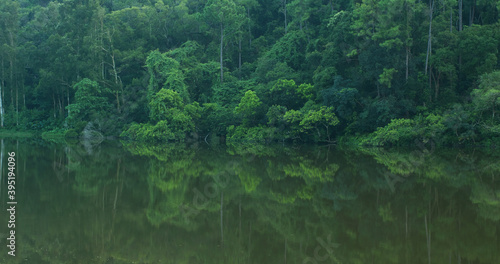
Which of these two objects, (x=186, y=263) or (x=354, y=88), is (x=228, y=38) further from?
(x=186, y=263)

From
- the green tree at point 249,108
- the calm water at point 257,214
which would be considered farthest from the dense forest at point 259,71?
the calm water at point 257,214

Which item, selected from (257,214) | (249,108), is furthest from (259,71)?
(257,214)

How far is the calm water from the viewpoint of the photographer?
6.79m

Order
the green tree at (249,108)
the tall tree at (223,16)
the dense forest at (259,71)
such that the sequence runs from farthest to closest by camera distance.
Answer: the tall tree at (223,16), the green tree at (249,108), the dense forest at (259,71)

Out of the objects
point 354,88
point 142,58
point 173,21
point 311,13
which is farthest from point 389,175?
point 173,21

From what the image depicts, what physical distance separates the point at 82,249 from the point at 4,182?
279 inches

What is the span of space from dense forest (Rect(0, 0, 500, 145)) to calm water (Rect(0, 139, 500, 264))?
421 inches

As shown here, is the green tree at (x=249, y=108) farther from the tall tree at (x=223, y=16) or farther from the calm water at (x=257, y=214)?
the calm water at (x=257, y=214)

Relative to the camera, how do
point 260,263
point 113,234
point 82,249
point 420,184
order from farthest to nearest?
point 420,184
point 113,234
point 82,249
point 260,263

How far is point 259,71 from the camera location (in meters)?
35.9

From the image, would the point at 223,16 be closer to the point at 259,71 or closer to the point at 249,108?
the point at 259,71

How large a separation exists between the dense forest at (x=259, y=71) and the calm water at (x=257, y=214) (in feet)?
35.1

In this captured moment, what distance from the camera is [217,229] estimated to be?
26.6 feet

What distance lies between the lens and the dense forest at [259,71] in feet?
84.5
